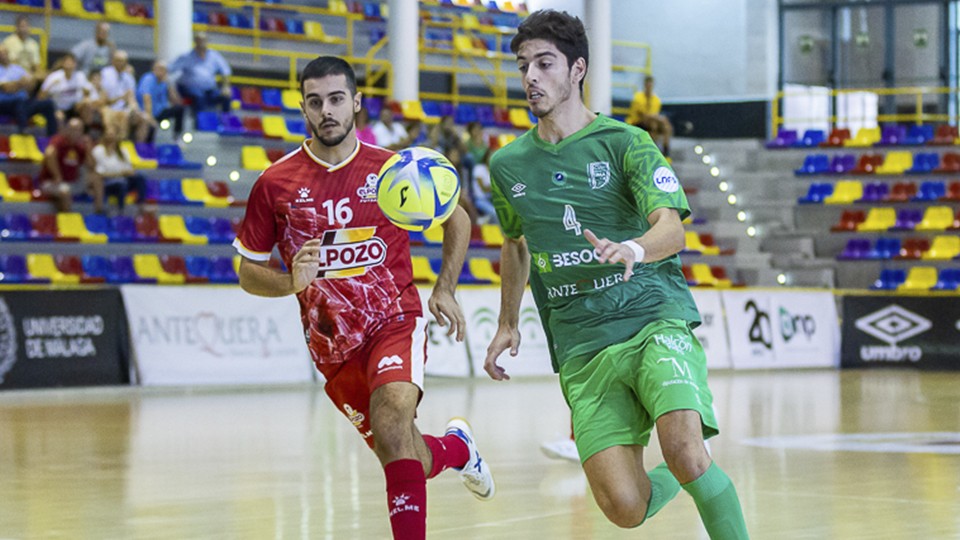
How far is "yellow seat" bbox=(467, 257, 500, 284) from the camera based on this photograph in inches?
967

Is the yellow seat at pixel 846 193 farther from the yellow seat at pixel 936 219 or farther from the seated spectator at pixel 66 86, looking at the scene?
the seated spectator at pixel 66 86

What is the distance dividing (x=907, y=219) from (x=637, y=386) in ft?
80.1

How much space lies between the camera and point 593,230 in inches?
234

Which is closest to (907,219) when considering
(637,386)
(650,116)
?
(650,116)

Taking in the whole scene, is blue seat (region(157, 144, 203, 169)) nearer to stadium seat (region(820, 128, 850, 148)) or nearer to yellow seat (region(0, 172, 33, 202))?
yellow seat (region(0, 172, 33, 202))

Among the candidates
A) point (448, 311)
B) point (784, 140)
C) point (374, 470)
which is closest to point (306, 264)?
point (448, 311)

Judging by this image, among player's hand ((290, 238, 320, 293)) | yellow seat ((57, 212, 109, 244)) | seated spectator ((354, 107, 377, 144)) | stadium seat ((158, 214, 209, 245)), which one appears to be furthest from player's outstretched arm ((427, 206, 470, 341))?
stadium seat ((158, 214, 209, 245))

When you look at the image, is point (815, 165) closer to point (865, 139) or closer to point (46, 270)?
point (865, 139)

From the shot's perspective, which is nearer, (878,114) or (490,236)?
(490,236)

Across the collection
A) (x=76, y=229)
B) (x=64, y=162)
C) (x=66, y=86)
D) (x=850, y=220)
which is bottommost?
(x=850, y=220)

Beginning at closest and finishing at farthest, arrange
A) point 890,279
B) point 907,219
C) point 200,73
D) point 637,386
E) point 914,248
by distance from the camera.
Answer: point 637,386 < point 200,73 < point 890,279 < point 914,248 < point 907,219

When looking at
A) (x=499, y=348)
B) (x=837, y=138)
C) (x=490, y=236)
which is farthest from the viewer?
(x=837, y=138)

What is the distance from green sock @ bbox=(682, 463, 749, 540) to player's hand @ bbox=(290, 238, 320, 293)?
1.81m

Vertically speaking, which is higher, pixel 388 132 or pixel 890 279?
pixel 388 132
